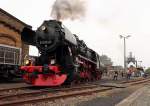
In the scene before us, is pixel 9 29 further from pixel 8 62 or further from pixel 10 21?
pixel 8 62

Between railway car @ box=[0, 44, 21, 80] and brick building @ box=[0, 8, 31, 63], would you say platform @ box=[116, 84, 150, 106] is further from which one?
brick building @ box=[0, 8, 31, 63]

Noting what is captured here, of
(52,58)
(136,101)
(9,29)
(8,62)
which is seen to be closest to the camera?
(136,101)

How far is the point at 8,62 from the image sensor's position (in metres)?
26.6

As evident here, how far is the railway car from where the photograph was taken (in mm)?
25797

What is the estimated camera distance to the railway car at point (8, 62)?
25797 mm

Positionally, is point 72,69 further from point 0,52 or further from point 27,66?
point 0,52

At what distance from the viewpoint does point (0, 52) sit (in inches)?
1013

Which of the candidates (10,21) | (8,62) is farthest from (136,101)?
(10,21)

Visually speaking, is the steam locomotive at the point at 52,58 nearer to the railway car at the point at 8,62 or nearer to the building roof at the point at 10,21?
the railway car at the point at 8,62

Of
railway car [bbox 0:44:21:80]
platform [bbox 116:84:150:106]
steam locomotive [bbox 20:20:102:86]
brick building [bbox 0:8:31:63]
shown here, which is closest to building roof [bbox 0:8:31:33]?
brick building [bbox 0:8:31:63]

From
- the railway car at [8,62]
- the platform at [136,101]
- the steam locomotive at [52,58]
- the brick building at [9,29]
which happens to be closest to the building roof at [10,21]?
the brick building at [9,29]

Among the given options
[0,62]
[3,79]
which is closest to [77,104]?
[0,62]

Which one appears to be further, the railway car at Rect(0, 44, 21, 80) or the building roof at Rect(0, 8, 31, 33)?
the building roof at Rect(0, 8, 31, 33)

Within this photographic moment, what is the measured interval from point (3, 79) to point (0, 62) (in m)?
2.58
